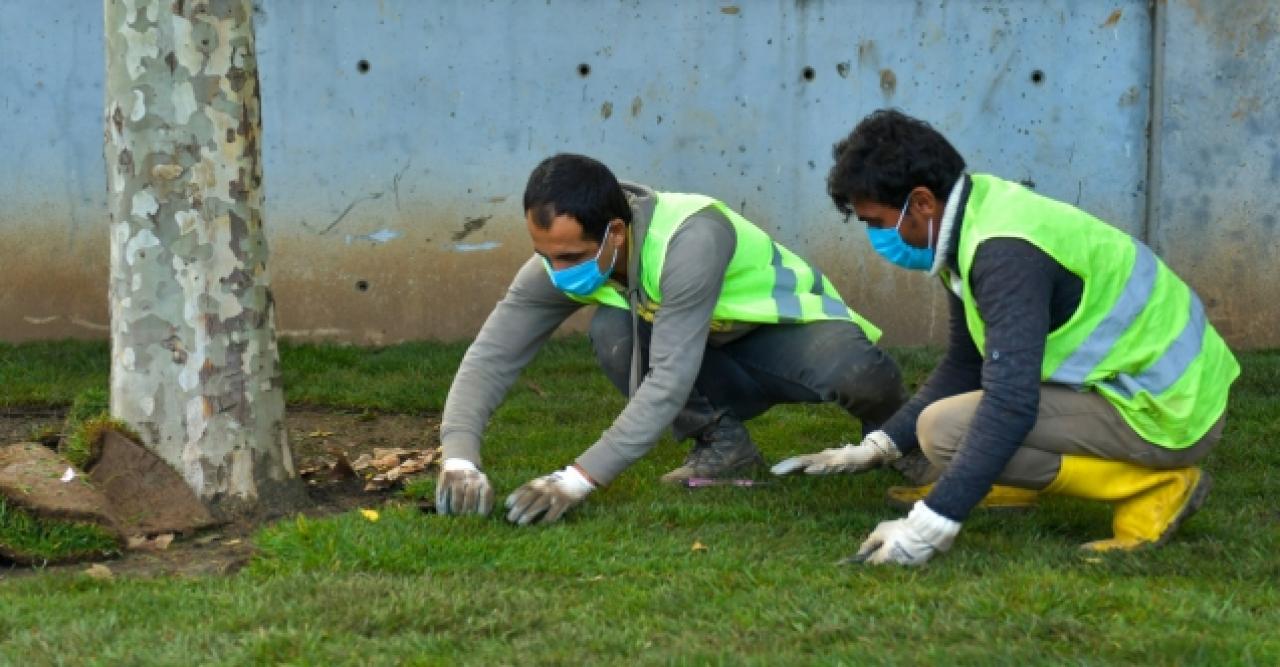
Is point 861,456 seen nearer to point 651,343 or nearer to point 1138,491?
point 651,343

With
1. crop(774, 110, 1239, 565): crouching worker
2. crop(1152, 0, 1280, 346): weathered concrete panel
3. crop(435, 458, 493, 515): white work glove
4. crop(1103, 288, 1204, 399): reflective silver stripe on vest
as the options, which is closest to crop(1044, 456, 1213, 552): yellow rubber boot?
crop(774, 110, 1239, 565): crouching worker

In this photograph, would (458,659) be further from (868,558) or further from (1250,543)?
(1250,543)

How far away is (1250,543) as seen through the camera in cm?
426

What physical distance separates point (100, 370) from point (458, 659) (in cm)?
457

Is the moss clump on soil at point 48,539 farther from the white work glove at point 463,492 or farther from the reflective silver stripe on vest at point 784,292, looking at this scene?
the reflective silver stripe on vest at point 784,292

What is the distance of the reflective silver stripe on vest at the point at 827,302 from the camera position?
512 centimetres

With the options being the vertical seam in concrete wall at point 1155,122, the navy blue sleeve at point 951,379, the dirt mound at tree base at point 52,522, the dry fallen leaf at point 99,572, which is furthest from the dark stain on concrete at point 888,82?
the dry fallen leaf at point 99,572

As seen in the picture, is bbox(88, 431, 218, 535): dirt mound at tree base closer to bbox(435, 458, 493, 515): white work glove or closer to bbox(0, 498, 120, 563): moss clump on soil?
bbox(0, 498, 120, 563): moss clump on soil

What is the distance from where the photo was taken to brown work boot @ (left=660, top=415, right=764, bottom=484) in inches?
207

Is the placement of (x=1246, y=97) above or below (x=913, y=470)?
above

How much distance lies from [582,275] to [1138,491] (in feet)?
5.24

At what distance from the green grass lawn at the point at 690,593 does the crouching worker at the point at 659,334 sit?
0.24 meters

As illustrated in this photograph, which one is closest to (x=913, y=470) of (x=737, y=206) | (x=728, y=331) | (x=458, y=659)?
(x=728, y=331)

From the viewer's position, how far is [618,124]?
8.15m
